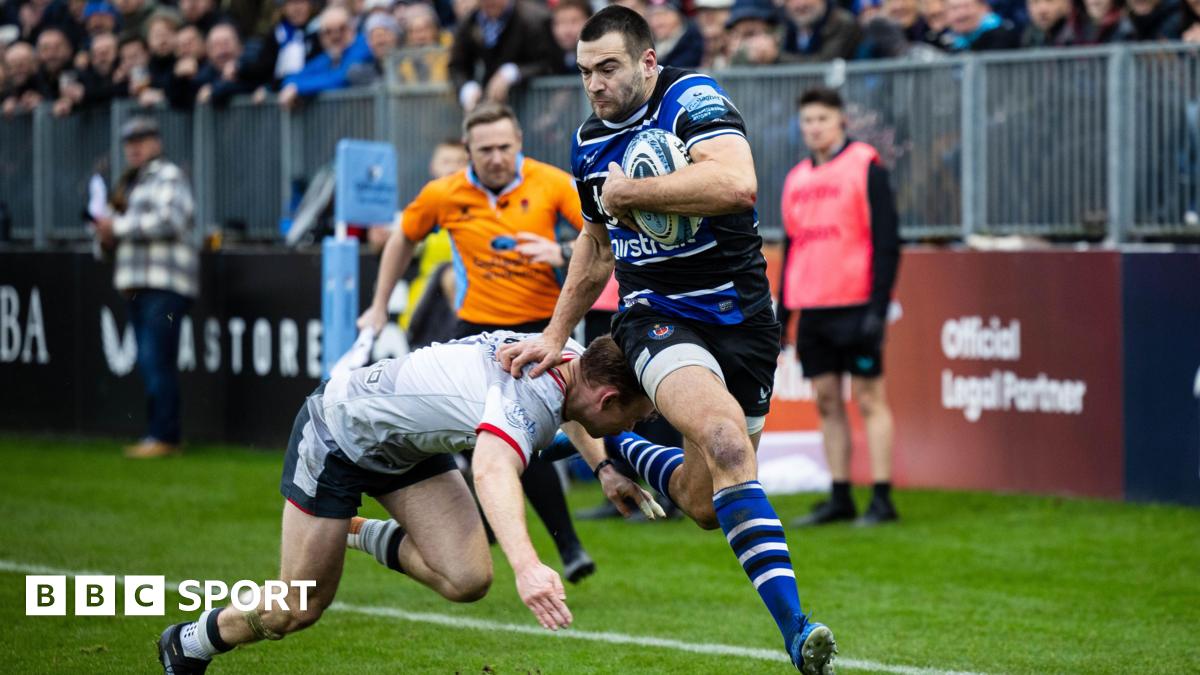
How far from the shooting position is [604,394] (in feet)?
19.2

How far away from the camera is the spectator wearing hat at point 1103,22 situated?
459 inches

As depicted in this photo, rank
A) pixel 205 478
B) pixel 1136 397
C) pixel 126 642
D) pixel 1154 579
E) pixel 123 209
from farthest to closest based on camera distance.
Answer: pixel 123 209 → pixel 205 478 → pixel 1136 397 → pixel 1154 579 → pixel 126 642

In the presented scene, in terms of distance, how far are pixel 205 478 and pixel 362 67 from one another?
412 cm

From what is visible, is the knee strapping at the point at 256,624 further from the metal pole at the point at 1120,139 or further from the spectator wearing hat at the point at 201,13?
the spectator wearing hat at the point at 201,13

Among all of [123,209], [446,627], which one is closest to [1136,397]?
[446,627]

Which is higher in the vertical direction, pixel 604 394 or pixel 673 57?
pixel 673 57

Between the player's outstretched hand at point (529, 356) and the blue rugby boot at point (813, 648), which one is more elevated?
the player's outstretched hand at point (529, 356)

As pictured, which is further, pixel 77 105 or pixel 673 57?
pixel 77 105

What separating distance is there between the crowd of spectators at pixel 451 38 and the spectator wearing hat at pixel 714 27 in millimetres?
13

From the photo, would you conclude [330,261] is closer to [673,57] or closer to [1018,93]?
[673,57]

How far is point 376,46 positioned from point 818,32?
13.9 ft

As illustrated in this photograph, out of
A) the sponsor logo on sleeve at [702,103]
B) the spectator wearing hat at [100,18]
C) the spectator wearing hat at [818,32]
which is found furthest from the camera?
the spectator wearing hat at [100,18]

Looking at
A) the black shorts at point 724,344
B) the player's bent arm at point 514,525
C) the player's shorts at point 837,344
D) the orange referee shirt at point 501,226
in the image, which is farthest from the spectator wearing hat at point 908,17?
the player's bent arm at point 514,525

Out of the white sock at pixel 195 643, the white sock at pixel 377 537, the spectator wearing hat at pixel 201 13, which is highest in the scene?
the spectator wearing hat at pixel 201 13
